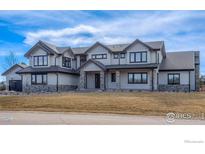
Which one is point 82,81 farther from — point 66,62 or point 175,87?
point 175,87

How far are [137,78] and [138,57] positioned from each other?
1613 millimetres

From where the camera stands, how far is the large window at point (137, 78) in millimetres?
22312

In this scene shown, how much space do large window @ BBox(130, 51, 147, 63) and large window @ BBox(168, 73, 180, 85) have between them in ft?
7.48

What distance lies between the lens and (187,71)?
71.8 feet

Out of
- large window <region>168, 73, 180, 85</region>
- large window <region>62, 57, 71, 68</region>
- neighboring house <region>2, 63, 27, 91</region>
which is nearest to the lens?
neighboring house <region>2, 63, 27, 91</region>

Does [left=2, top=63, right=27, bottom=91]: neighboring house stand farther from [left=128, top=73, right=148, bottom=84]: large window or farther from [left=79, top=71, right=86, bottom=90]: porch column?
[left=128, top=73, right=148, bottom=84]: large window

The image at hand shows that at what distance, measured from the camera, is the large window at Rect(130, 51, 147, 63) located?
22328mm

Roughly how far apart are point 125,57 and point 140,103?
11740 millimetres

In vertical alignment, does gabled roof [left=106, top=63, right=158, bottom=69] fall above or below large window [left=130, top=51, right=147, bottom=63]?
below

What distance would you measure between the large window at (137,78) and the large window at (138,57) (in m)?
1.07

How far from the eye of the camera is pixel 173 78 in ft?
72.8

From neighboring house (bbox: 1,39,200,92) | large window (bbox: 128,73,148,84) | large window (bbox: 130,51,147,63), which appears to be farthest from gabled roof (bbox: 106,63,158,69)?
large window (bbox: 128,73,148,84)
